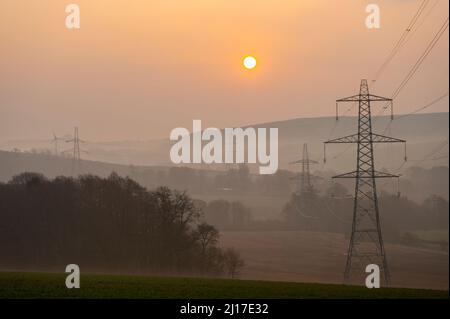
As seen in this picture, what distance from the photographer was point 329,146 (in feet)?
286

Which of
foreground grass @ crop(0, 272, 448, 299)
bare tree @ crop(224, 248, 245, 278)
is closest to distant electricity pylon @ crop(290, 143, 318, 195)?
bare tree @ crop(224, 248, 245, 278)

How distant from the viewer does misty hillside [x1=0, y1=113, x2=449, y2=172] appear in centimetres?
6075

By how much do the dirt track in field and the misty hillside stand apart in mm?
8631

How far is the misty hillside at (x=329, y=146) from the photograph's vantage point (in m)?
60.8

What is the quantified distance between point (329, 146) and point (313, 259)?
1512 inches

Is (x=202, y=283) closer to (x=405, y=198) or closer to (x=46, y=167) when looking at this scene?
A: (x=405, y=198)

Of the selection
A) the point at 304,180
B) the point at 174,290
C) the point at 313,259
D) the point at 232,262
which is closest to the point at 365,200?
the point at 304,180

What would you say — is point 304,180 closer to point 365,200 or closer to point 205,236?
point 365,200

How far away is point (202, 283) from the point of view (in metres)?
28.4

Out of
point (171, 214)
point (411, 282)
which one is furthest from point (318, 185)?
point (411, 282)

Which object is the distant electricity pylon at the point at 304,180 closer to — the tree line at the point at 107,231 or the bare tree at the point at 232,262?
the bare tree at the point at 232,262

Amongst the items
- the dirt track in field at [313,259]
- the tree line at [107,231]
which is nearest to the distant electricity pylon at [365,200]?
the dirt track in field at [313,259]

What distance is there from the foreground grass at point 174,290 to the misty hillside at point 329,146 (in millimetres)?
26500
